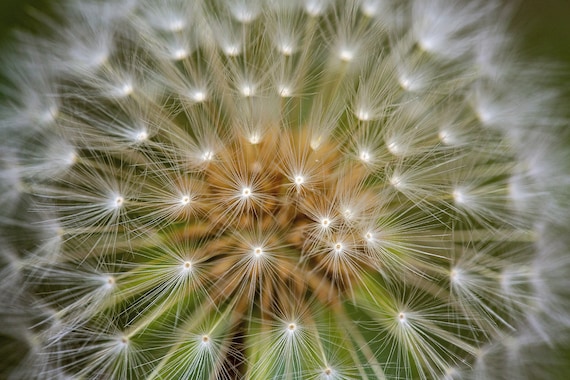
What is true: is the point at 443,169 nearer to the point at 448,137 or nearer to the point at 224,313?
the point at 448,137

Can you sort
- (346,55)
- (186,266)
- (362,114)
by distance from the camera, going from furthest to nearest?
(346,55), (362,114), (186,266)

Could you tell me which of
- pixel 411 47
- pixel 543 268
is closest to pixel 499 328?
pixel 543 268

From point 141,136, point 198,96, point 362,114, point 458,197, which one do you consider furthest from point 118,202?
point 458,197

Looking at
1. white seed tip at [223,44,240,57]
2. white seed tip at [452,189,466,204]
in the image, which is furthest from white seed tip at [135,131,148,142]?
white seed tip at [452,189,466,204]

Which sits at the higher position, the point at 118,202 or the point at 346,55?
the point at 346,55

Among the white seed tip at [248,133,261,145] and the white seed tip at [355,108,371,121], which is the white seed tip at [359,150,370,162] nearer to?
the white seed tip at [355,108,371,121]

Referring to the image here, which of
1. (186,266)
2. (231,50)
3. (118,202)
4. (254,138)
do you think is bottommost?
(186,266)

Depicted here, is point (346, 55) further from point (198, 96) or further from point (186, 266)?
point (186, 266)

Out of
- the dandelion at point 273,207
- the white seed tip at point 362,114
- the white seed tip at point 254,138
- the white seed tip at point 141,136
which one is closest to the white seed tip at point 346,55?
the dandelion at point 273,207

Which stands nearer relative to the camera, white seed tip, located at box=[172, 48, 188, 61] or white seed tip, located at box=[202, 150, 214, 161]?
white seed tip, located at box=[202, 150, 214, 161]
